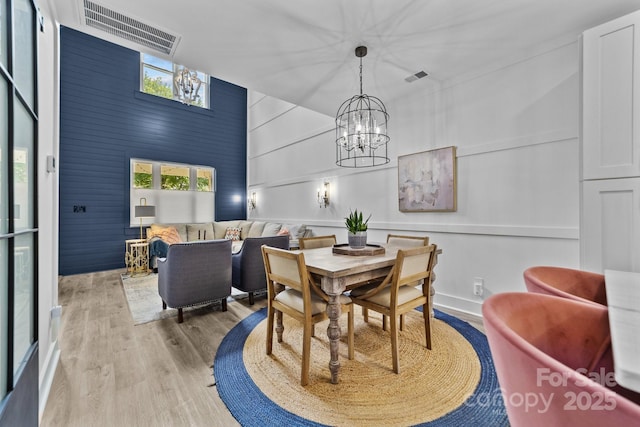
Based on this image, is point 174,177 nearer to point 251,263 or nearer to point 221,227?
point 221,227

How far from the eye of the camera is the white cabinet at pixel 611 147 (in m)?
1.74

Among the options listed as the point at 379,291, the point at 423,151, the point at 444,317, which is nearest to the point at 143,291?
the point at 379,291

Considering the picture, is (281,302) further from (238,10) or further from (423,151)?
(423,151)

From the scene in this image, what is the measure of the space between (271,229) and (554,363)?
217 inches

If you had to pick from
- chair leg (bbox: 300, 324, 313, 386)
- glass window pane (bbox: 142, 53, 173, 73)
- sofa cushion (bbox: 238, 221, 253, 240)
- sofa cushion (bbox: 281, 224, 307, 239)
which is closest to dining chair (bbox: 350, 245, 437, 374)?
chair leg (bbox: 300, 324, 313, 386)

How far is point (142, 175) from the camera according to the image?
19.4 ft

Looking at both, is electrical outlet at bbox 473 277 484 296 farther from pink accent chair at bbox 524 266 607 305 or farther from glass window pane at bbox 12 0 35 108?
glass window pane at bbox 12 0 35 108

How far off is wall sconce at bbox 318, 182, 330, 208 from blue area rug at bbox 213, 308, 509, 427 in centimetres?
302

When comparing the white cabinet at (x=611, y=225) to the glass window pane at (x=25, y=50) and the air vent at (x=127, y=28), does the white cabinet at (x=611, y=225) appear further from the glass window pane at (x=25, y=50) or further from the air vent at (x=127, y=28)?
the air vent at (x=127, y=28)

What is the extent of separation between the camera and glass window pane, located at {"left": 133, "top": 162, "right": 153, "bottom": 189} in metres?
5.83

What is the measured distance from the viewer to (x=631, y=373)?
52 centimetres

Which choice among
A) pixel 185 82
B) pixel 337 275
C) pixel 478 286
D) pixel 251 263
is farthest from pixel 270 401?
pixel 185 82

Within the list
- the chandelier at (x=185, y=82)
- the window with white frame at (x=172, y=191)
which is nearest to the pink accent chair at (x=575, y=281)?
the chandelier at (x=185, y=82)

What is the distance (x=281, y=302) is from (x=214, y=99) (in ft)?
21.6
